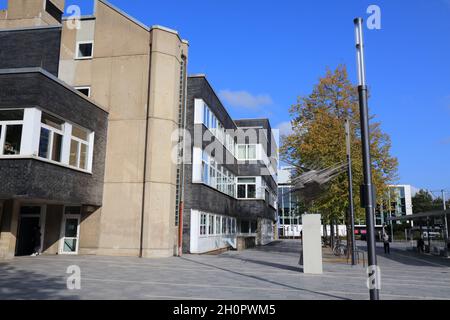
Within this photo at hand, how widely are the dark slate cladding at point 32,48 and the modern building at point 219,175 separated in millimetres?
7845

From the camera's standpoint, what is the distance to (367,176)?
897 cm

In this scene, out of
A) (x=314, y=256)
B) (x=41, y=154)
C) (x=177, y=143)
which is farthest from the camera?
(x=177, y=143)

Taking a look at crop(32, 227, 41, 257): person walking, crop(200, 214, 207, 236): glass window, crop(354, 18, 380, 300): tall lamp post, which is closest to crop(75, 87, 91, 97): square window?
crop(32, 227, 41, 257): person walking

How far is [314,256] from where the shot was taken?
49.2 feet

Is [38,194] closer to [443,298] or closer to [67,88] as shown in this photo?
[67,88]

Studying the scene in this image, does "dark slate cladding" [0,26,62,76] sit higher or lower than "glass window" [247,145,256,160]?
higher

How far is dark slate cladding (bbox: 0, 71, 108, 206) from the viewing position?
15.0 metres

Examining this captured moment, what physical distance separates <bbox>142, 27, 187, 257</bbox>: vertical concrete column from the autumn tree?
832cm

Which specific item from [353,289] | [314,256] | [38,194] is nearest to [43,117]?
[38,194]

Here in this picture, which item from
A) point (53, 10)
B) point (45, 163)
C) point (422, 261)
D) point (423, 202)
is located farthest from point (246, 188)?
point (423, 202)

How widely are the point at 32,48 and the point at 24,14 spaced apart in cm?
462

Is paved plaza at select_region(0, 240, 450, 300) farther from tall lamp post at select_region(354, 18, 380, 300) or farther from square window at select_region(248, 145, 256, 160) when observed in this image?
square window at select_region(248, 145, 256, 160)

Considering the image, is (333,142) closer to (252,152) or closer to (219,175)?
(219,175)

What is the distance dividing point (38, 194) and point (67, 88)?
4.92m
